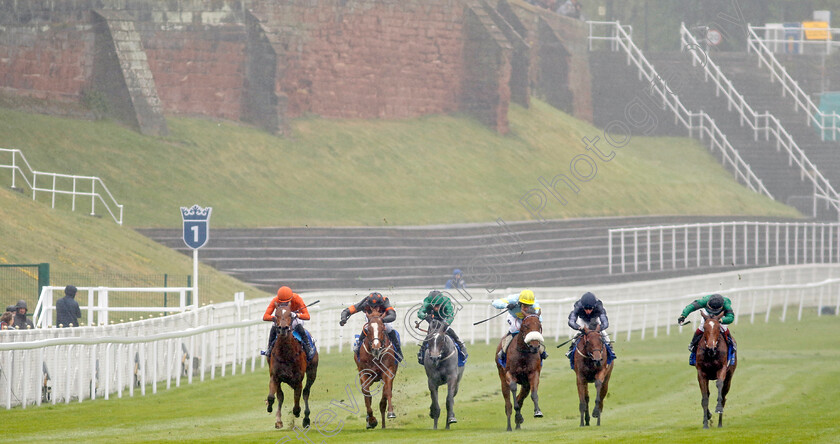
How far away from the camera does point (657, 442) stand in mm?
13930

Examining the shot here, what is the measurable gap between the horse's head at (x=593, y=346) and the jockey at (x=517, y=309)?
457 mm

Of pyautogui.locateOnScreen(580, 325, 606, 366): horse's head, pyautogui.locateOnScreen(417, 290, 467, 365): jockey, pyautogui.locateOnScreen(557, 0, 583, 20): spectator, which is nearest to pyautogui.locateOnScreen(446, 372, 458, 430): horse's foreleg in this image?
pyautogui.locateOnScreen(417, 290, 467, 365): jockey

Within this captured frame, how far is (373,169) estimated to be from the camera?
46031 millimetres

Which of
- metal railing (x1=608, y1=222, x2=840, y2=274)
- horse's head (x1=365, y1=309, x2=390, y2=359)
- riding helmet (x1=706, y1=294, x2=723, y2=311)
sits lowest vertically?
metal railing (x1=608, y1=222, x2=840, y2=274)

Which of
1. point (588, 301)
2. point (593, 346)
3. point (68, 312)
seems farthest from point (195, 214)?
point (593, 346)

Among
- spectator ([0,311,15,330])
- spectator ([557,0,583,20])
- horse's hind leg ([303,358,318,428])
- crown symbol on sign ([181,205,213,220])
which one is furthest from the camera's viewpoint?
spectator ([557,0,583,20])

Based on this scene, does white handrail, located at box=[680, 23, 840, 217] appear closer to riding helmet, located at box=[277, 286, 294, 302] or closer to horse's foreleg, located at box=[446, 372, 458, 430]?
horse's foreleg, located at box=[446, 372, 458, 430]

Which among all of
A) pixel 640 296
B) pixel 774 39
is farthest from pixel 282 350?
pixel 774 39

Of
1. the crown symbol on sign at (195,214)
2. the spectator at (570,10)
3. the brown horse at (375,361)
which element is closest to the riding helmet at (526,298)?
the brown horse at (375,361)

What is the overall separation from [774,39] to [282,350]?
51050mm

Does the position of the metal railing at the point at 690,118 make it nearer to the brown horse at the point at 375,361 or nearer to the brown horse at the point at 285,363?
the brown horse at the point at 375,361

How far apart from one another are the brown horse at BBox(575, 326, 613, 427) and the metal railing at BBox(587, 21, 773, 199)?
4105cm

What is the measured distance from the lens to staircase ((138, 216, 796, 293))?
33062mm

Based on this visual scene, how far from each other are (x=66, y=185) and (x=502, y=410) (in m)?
18.7
